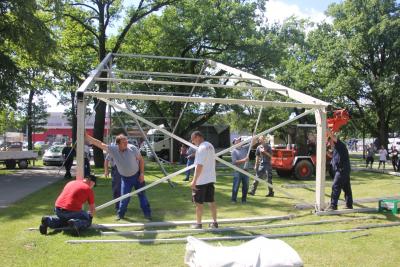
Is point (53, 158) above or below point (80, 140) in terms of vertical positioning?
below

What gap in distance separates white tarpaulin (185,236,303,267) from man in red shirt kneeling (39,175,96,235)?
10.3ft

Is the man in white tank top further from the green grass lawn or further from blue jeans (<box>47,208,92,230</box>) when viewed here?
blue jeans (<box>47,208,92,230</box>)

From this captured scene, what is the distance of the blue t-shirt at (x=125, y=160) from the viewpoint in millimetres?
8758

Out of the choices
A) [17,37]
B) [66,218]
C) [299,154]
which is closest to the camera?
[66,218]

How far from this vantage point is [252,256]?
4.69 meters

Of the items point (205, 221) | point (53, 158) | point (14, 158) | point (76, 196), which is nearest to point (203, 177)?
point (205, 221)

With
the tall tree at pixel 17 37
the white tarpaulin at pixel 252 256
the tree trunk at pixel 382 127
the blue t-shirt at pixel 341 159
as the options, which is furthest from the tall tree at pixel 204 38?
the white tarpaulin at pixel 252 256

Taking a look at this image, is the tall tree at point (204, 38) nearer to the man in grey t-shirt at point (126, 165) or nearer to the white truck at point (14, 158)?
the white truck at point (14, 158)

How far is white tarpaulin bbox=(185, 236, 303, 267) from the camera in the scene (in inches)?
183

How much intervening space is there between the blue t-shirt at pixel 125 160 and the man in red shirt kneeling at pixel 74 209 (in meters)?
1.13

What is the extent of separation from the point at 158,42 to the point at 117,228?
20.3 metres

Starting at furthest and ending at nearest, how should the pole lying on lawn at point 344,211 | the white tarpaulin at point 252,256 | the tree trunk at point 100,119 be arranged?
the tree trunk at point 100,119, the pole lying on lawn at point 344,211, the white tarpaulin at point 252,256

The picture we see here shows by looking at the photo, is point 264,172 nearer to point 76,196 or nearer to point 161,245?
point 161,245

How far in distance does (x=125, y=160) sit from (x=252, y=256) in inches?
181
